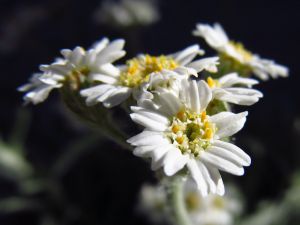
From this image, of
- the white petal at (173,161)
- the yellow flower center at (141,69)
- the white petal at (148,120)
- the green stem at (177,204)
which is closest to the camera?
the white petal at (173,161)

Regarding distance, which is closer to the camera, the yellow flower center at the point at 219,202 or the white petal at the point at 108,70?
the white petal at the point at 108,70

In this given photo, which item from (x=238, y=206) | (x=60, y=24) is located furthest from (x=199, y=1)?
(x=238, y=206)

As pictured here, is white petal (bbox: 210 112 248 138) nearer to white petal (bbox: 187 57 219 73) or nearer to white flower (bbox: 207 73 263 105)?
white flower (bbox: 207 73 263 105)

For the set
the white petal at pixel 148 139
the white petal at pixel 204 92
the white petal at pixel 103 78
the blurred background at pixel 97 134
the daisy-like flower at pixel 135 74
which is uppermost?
the blurred background at pixel 97 134

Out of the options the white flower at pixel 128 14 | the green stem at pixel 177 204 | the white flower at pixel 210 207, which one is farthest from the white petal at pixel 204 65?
A: the white flower at pixel 128 14

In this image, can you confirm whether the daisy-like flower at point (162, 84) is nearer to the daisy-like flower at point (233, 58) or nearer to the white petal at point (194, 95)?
the white petal at point (194, 95)

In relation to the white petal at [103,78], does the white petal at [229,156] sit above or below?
below

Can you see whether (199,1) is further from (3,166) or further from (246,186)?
(3,166)

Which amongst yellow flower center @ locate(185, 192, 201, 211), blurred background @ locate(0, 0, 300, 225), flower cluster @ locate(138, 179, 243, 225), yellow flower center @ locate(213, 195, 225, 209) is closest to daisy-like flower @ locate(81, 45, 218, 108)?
blurred background @ locate(0, 0, 300, 225)
